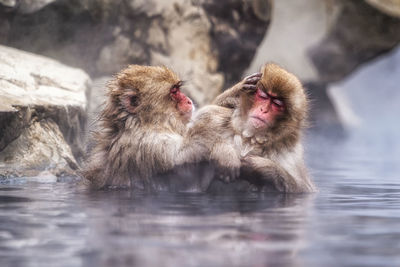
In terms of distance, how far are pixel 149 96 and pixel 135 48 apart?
4.37 meters

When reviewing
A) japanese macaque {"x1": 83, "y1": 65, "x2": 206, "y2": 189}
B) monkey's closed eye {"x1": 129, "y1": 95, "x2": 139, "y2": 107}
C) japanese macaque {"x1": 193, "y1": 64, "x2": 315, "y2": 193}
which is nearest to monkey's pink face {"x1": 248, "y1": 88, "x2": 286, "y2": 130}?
japanese macaque {"x1": 193, "y1": 64, "x2": 315, "y2": 193}

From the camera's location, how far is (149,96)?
15.1 ft

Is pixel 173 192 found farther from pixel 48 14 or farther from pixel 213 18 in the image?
pixel 213 18

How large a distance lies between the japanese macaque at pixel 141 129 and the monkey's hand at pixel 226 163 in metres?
0.17

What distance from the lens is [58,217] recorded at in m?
3.32

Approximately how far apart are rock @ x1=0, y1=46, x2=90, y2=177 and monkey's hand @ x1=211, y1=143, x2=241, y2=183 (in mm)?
1770

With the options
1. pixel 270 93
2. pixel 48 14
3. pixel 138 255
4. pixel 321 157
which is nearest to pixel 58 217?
pixel 138 255

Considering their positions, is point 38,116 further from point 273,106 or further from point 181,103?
point 273,106

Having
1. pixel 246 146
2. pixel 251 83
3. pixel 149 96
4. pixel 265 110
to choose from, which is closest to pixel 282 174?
pixel 246 146

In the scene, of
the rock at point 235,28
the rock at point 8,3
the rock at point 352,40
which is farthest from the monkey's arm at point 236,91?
the rock at point 352,40

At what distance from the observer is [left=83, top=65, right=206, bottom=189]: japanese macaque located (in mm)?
4418

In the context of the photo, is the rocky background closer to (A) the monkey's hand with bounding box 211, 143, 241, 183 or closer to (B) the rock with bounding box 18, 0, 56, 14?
(B) the rock with bounding box 18, 0, 56, 14

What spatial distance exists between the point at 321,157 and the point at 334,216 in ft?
19.8

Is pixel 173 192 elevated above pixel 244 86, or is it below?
below
